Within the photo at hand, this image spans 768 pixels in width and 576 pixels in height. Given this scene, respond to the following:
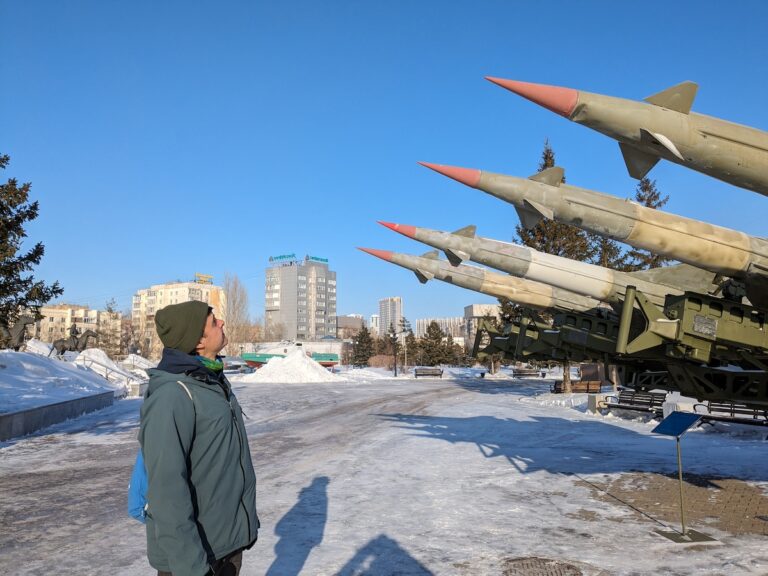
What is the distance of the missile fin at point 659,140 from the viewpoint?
5.79m

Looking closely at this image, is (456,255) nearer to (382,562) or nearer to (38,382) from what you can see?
(382,562)

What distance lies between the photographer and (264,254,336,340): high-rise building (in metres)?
122

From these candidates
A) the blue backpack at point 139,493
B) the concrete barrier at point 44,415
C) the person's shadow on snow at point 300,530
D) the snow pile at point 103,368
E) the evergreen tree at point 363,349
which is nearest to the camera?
the blue backpack at point 139,493

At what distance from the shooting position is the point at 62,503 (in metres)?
7.20

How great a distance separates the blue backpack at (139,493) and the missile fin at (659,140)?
5553 mm

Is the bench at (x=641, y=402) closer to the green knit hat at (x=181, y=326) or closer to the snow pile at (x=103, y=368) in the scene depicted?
the green knit hat at (x=181, y=326)

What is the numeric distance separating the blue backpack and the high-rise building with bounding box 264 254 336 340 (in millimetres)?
118254

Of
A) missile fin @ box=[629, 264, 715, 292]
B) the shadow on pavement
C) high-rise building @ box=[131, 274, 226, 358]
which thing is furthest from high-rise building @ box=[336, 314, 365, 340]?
missile fin @ box=[629, 264, 715, 292]

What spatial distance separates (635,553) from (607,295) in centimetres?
656

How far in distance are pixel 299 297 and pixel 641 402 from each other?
10908 cm

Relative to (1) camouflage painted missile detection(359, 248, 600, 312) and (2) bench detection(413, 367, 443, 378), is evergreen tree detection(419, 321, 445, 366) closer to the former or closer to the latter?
(2) bench detection(413, 367, 443, 378)

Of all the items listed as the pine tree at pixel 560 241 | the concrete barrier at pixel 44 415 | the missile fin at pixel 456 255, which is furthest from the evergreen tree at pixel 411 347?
the missile fin at pixel 456 255

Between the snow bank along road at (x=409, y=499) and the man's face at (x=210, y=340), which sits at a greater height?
the man's face at (x=210, y=340)

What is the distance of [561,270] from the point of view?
11641mm
